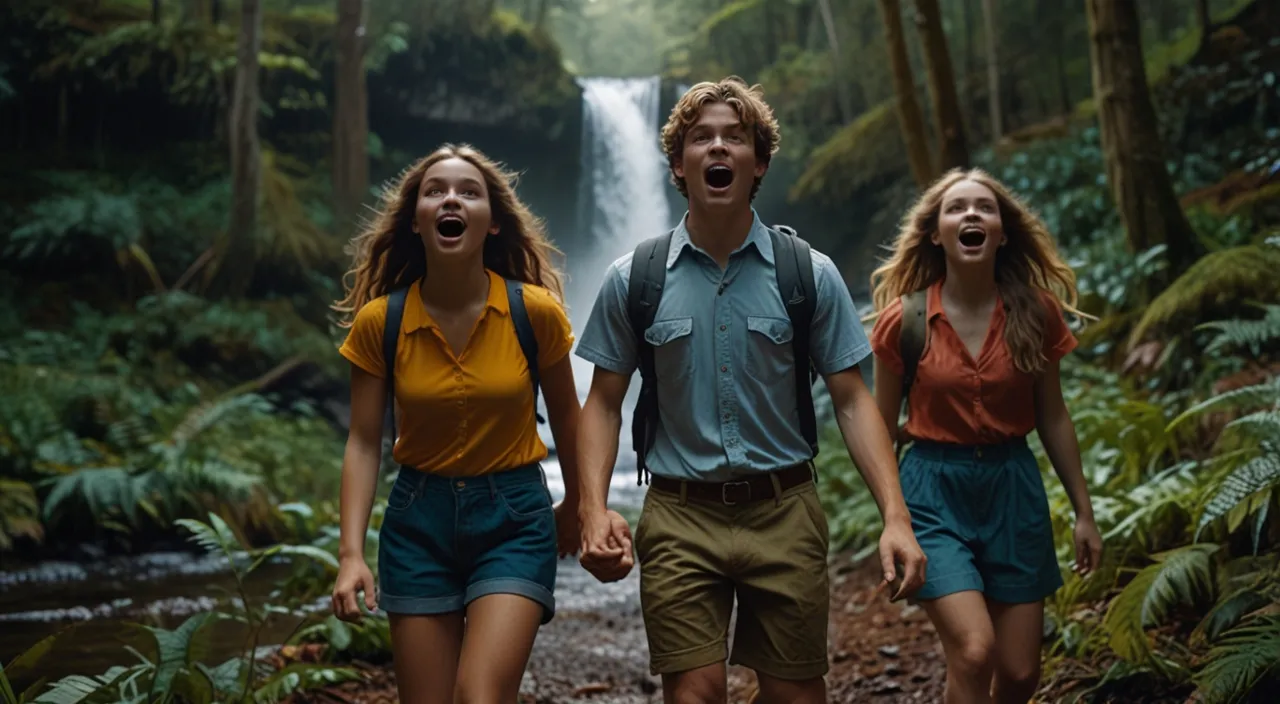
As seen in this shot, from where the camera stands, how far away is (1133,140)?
351 inches

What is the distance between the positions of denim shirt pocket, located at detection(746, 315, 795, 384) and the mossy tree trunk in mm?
14827

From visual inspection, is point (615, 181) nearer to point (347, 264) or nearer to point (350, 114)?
point (347, 264)

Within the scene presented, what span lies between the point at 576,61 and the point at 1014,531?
158 feet

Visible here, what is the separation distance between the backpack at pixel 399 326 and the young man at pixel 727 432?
9.9 inches

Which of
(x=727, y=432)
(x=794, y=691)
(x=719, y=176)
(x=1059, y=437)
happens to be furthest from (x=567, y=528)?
(x=1059, y=437)

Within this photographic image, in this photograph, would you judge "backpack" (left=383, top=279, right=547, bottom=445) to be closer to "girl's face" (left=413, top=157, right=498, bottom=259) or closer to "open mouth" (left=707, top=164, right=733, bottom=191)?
"girl's face" (left=413, top=157, right=498, bottom=259)

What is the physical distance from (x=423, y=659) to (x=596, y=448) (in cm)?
82

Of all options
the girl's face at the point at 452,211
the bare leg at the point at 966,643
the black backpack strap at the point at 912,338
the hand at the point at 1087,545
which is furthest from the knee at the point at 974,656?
the girl's face at the point at 452,211

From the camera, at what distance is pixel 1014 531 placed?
12.7 ft

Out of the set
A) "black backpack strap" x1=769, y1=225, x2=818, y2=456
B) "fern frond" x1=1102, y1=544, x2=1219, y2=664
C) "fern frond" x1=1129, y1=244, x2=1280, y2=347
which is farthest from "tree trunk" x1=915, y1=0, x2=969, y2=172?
"black backpack strap" x1=769, y1=225, x2=818, y2=456

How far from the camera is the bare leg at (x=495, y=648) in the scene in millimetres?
3172

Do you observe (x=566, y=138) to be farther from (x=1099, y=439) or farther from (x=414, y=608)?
(x=414, y=608)

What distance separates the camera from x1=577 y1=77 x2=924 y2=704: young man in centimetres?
328

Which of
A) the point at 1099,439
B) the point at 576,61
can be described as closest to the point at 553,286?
the point at 1099,439
